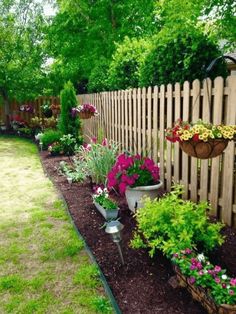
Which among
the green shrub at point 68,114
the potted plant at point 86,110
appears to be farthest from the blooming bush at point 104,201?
the green shrub at point 68,114

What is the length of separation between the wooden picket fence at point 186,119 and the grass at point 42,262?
1578 millimetres

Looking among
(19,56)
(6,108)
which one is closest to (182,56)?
(19,56)

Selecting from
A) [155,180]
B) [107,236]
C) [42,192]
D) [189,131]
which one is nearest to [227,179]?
[155,180]

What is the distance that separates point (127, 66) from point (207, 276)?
5926 millimetres

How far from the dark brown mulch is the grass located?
0.40 ft

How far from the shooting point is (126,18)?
12531mm

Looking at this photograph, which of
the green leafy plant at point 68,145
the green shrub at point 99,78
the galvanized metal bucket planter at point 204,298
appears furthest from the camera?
the green shrub at point 99,78

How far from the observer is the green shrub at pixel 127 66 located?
7195 mm

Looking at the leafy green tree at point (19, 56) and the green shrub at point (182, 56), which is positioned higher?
the leafy green tree at point (19, 56)

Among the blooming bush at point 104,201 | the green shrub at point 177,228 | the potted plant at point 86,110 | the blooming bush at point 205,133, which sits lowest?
the blooming bush at point 104,201

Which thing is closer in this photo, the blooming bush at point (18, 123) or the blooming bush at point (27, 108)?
Answer: the blooming bush at point (27, 108)

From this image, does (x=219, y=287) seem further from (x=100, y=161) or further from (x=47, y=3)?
(x=47, y=3)

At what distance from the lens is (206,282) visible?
82.2 inches

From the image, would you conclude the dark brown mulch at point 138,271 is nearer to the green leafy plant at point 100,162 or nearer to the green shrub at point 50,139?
the green leafy plant at point 100,162
